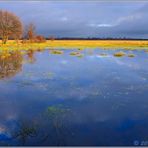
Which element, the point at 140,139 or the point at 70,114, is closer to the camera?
the point at 140,139

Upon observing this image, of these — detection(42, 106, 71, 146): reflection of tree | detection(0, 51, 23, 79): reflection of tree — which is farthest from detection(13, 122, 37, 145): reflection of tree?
detection(0, 51, 23, 79): reflection of tree

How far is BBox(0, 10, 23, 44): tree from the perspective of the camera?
6769cm

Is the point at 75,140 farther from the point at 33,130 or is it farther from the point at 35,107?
the point at 35,107

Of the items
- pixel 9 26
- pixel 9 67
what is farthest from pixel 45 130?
pixel 9 26

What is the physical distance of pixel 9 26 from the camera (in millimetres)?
67938

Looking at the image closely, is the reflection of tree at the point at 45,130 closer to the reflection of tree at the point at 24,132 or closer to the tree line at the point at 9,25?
the reflection of tree at the point at 24,132

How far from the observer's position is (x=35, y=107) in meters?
11.6

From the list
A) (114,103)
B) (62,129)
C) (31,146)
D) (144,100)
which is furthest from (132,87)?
(31,146)

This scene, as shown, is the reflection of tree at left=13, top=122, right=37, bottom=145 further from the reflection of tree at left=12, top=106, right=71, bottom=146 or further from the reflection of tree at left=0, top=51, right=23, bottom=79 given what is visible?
the reflection of tree at left=0, top=51, right=23, bottom=79

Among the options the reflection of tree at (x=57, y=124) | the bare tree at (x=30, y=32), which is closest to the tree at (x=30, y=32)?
the bare tree at (x=30, y=32)

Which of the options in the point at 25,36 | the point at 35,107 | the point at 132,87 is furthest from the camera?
the point at 25,36

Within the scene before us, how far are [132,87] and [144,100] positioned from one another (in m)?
3.07

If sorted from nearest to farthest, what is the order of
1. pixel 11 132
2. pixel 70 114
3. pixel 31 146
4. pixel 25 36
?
pixel 31 146, pixel 11 132, pixel 70 114, pixel 25 36

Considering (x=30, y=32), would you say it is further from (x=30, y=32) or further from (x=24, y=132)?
(x=24, y=132)
